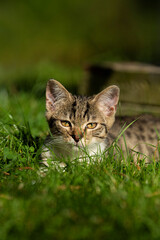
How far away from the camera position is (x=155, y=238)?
6.37 feet

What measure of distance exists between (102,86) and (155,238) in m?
3.68

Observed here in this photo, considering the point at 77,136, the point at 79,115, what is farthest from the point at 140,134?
the point at 77,136

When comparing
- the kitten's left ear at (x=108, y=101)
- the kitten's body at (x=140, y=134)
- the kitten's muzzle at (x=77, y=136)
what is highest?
the kitten's left ear at (x=108, y=101)

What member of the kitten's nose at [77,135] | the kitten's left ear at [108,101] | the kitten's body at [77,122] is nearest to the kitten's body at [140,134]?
the kitten's body at [77,122]

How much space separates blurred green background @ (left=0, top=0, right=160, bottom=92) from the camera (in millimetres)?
11445

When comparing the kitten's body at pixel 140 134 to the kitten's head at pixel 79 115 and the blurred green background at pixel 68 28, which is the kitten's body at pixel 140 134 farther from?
the blurred green background at pixel 68 28

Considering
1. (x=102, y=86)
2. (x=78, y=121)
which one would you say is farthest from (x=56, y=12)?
(x=78, y=121)

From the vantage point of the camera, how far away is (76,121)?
3312 millimetres

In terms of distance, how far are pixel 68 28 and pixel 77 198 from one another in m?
12.3

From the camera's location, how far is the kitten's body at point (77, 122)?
10.6 feet

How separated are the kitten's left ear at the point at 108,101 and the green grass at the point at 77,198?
0.49 metres

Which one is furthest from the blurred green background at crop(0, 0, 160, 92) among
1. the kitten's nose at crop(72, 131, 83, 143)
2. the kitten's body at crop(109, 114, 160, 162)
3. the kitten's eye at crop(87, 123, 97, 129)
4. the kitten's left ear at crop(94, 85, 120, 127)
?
the kitten's nose at crop(72, 131, 83, 143)

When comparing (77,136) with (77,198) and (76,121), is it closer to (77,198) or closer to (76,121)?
(76,121)

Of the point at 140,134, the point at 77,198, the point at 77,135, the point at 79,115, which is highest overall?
the point at 79,115
